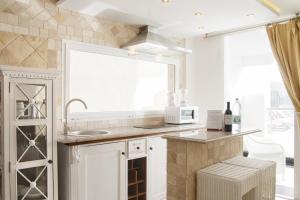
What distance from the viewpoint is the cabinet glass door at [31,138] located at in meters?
2.02

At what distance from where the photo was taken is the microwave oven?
3666mm

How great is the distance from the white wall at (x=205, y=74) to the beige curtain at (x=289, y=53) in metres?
0.94

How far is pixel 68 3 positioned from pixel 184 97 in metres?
2.34

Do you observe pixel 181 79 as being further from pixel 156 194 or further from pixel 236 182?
pixel 236 182

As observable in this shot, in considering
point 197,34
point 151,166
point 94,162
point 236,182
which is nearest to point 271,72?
point 197,34

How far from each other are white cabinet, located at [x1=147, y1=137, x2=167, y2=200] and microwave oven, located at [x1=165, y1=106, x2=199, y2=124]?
24.8 inches

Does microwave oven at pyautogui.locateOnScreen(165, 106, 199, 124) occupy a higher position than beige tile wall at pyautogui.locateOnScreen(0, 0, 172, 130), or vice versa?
beige tile wall at pyautogui.locateOnScreen(0, 0, 172, 130)

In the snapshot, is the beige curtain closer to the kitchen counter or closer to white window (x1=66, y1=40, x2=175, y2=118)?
the kitchen counter

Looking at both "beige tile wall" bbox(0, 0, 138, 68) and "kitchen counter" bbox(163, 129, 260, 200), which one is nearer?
"kitchen counter" bbox(163, 129, 260, 200)

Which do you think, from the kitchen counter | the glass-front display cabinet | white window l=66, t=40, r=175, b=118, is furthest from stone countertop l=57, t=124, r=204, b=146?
the kitchen counter

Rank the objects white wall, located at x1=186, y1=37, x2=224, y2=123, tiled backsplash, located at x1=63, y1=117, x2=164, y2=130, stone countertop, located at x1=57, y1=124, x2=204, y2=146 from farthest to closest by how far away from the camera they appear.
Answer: white wall, located at x1=186, y1=37, x2=224, y2=123 < tiled backsplash, located at x1=63, y1=117, x2=164, y2=130 < stone countertop, located at x1=57, y1=124, x2=204, y2=146

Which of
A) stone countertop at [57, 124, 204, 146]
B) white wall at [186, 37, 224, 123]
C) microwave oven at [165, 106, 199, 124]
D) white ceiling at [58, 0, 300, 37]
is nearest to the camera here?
stone countertop at [57, 124, 204, 146]

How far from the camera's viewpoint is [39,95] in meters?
2.16

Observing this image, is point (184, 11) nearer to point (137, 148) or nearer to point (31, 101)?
point (137, 148)
